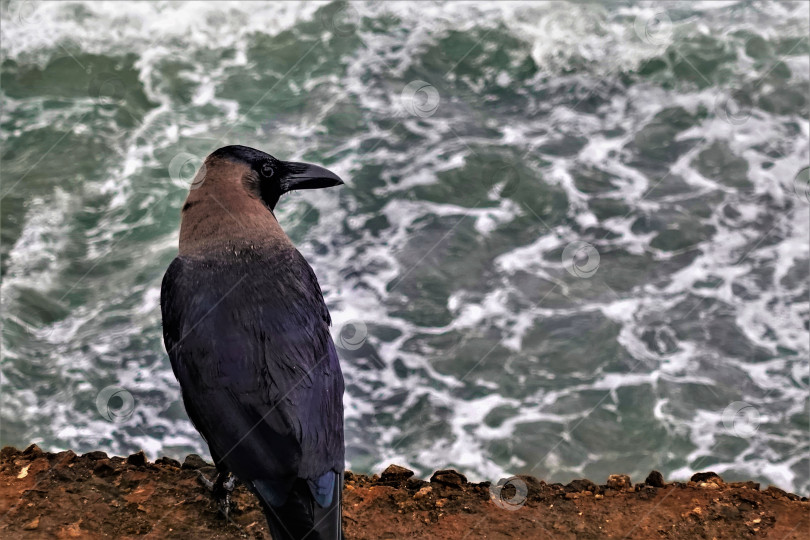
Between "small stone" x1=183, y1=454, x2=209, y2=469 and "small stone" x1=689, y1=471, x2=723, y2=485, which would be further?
"small stone" x1=689, y1=471, x2=723, y2=485

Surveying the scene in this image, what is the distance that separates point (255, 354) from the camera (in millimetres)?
3953

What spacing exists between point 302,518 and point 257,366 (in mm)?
657

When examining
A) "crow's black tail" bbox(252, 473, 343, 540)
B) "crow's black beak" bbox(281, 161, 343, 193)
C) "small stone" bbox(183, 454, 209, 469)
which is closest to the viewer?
"crow's black tail" bbox(252, 473, 343, 540)

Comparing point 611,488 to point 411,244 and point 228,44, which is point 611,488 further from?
point 228,44

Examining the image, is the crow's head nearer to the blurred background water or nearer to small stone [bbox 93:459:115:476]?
small stone [bbox 93:459:115:476]

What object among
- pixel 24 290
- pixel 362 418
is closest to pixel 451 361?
pixel 362 418

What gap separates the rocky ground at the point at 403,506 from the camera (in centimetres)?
447

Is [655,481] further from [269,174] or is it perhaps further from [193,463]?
[269,174]

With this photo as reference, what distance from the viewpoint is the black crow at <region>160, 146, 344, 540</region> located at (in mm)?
3779
